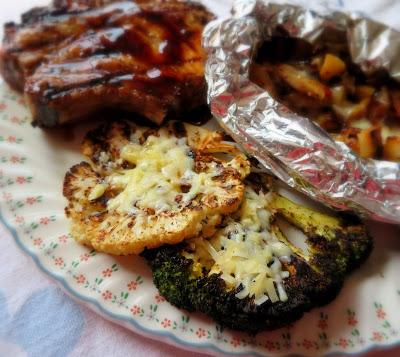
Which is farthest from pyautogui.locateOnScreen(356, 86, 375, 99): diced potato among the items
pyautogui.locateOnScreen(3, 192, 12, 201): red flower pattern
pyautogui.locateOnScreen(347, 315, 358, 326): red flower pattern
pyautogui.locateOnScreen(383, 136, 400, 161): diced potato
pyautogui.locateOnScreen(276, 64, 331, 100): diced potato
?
pyautogui.locateOnScreen(3, 192, 12, 201): red flower pattern

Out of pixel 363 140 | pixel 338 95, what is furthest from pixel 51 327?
pixel 338 95

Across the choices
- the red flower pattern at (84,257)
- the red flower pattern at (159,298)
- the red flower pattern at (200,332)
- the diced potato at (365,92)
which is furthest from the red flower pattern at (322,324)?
the diced potato at (365,92)

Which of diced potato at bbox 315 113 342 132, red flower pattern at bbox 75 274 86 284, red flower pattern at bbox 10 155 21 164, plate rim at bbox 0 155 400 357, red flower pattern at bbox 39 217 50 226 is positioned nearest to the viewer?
plate rim at bbox 0 155 400 357

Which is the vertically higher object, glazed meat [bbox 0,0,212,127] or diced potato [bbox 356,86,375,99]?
glazed meat [bbox 0,0,212,127]

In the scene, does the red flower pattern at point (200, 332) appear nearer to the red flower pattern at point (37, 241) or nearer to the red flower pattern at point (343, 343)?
the red flower pattern at point (343, 343)

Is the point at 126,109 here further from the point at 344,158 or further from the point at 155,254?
the point at 344,158

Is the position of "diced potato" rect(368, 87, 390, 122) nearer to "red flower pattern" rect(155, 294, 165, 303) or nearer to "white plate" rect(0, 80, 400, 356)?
"white plate" rect(0, 80, 400, 356)
